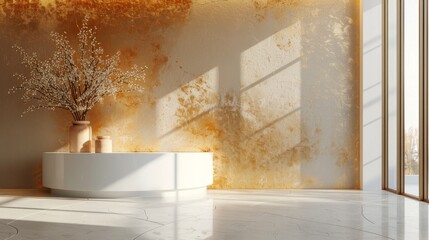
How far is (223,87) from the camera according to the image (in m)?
6.32

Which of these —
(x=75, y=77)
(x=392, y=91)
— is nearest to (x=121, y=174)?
(x=75, y=77)

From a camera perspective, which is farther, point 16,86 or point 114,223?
point 16,86

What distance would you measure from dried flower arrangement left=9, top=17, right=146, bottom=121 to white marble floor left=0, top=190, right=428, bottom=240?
1.16 meters

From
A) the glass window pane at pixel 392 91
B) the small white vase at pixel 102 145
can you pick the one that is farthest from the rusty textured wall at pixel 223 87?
the small white vase at pixel 102 145

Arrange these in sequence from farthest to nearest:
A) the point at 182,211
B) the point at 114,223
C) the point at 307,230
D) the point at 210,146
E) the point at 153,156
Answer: the point at 210,146, the point at 153,156, the point at 182,211, the point at 114,223, the point at 307,230

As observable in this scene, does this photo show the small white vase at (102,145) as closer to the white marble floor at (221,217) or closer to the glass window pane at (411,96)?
the white marble floor at (221,217)

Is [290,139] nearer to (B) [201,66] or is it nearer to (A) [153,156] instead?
(B) [201,66]

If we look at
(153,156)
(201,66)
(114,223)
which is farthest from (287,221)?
(201,66)

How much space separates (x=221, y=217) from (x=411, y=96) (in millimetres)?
2605

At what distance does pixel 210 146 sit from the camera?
247 inches

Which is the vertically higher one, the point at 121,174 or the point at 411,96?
the point at 411,96

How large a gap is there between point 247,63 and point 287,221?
2.96 m

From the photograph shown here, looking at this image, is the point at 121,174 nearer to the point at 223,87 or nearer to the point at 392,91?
the point at 223,87

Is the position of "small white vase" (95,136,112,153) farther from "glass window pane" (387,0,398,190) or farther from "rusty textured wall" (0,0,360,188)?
"glass window pane" (387,0,398,190)
